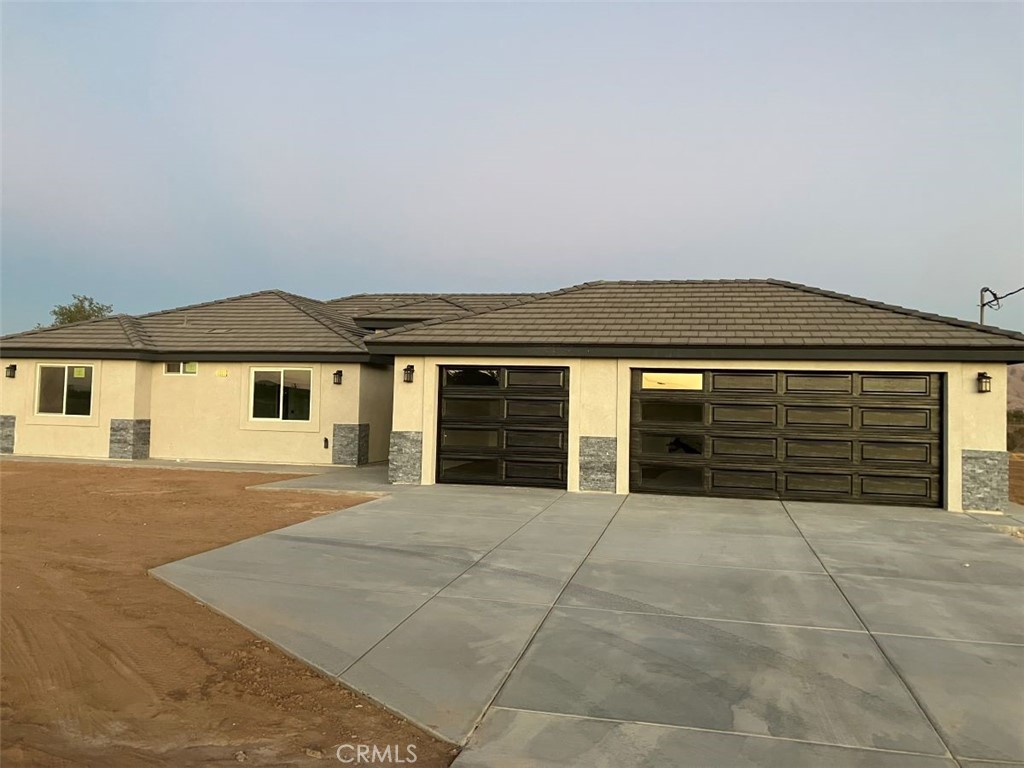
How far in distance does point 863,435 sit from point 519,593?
8198 mm

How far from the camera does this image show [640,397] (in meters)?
12.3

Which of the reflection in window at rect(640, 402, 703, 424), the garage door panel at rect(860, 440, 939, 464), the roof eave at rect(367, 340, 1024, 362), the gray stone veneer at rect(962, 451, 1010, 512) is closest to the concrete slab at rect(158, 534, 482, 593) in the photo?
the roof eave at rect(367, 340, 1024, 362)

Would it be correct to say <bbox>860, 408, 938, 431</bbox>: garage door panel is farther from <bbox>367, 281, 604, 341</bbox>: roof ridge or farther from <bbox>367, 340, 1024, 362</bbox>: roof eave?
<bbox>367, 281, 604, 341</bbox>: roof ridge

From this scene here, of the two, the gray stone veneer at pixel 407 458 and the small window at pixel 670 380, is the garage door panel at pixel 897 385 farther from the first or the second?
the gray stone veneer at pixel 407 458

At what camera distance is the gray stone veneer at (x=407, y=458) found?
13.0 metres

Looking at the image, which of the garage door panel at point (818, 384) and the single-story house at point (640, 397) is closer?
the single-story house at point (640, 397)

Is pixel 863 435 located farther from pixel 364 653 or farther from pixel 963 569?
pixel 364 653

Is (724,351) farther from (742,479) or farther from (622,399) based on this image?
(742,479)

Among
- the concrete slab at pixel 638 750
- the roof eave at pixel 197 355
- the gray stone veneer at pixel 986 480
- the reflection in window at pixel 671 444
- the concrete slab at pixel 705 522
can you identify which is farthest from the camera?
the roof eave at pixel 197 355

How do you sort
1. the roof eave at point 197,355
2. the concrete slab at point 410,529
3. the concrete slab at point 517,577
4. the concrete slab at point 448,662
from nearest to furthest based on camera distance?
the concrete slab at point 448,662 < the concrete slab at point 517,577 < the concrete slab at point 410,529 < the roof eave at point 197,355

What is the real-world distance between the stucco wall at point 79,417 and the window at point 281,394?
3075mm

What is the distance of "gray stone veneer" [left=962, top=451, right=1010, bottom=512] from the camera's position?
10.8 meters

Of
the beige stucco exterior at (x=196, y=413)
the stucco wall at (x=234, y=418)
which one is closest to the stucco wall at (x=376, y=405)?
the beige stucco exterior at (x=196, y=413)

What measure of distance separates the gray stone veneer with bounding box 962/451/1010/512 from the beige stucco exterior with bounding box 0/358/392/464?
12831 millimetres
